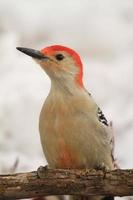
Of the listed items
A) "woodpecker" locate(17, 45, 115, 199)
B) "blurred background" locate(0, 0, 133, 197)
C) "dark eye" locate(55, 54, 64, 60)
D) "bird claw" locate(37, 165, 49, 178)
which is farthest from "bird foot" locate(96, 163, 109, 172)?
"blurred background" locate(0, 0, 133, 197)

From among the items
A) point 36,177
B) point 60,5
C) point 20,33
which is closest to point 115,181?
point 36,177

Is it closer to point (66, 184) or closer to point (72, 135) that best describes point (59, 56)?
point (72, 135)

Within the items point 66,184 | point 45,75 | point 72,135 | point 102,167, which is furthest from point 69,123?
point 45,75

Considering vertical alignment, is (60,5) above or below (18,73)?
above

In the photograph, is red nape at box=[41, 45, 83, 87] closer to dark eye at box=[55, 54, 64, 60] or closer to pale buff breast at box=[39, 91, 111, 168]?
dark eye at box=[55, 54, 64, 60]

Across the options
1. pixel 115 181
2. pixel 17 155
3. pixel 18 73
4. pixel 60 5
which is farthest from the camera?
pixel 60 5

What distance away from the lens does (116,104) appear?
10.0m

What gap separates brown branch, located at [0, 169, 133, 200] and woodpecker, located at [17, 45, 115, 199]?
0.81ft

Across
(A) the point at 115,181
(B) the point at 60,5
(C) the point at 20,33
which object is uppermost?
(B) the point at 60,5

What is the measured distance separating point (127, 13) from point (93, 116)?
646 cm

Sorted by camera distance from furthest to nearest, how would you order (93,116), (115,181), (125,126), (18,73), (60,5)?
(60,5) < (18,73) < (125,126) < (93,116) < (115,181)

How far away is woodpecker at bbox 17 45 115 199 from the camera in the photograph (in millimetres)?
5371

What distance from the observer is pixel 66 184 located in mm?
5086

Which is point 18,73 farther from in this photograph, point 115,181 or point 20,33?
point 115,181
